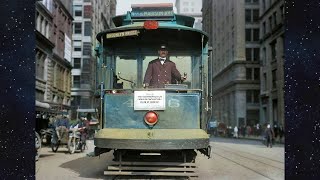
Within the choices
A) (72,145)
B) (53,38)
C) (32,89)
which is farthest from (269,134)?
(32,89)

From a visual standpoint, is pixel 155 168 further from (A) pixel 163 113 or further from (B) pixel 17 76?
(B) pixel 17 76

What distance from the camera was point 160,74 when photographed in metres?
8.01

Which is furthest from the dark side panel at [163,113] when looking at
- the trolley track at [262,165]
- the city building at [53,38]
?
the trolley track at [262,165]

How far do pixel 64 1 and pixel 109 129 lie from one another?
2.66 metres

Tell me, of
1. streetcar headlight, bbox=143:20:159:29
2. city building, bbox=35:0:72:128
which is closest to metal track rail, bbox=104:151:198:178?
city building, bbox=35:0:72:128

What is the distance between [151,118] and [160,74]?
3.34ft

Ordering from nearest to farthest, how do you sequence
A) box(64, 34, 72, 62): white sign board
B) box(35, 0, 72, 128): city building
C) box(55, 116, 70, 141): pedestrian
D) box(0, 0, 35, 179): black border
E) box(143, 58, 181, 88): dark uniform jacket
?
box(0, 0, 35, 179): black border < box(64, 34, 72, 62): white sign board < box(35, 0, 72, 128): city building < box(143, 58, 181, 88): dark uniform jacket < box(55, 116, 70, 141): pedestrian

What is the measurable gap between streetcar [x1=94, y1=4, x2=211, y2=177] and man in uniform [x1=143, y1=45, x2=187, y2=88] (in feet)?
0.46

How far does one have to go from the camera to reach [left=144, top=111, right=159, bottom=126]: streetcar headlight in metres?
7.37

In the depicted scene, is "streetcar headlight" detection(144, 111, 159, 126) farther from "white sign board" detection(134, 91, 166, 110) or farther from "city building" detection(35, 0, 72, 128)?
"city building" detection(35, 0, 72, 128)

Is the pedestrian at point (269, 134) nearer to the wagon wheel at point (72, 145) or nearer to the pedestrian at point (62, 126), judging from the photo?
the wagon wheel at point (72, 145)

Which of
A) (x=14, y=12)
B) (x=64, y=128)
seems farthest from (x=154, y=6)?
(x=64, y=128)

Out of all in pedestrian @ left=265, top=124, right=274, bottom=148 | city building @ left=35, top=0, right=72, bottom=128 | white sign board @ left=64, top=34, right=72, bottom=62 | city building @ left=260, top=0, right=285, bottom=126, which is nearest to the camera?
white sign board @ left=64, top=34, right=72, bottom=62

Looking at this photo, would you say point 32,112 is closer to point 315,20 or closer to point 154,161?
point 315,20
